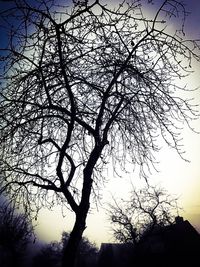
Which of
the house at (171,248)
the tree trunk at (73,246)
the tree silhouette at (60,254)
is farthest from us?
the tree silhouette at (60,254)

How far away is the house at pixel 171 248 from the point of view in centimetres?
2680

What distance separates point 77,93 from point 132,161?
253 cm

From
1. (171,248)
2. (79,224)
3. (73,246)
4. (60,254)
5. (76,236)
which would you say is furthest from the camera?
(60,254)

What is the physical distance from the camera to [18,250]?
44.1 meters

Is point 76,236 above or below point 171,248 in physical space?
below

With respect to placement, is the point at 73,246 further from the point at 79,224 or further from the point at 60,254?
the point at 60,254

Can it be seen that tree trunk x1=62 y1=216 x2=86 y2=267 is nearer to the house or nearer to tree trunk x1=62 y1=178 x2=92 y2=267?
tree trunk x1=62 y1=178 x2=92 y2=267

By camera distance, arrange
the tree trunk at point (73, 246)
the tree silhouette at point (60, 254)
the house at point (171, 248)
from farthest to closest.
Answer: the tree silhouette at point (60, 254), the house at point (171, 248), the tree trunk at point (73, 246)

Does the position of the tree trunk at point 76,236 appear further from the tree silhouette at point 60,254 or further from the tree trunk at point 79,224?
the tree silhouette at point 60,254

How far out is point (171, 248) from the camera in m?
28.2

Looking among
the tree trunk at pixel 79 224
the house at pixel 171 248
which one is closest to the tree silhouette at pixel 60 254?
the house at pixel 171 248

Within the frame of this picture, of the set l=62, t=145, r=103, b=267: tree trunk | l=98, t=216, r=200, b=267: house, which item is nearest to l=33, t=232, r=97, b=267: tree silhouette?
l=98, t=216, r=200, b=267: house

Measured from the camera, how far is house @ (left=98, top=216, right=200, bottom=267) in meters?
26.8

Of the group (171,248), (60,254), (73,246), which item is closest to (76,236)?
(73,246)
